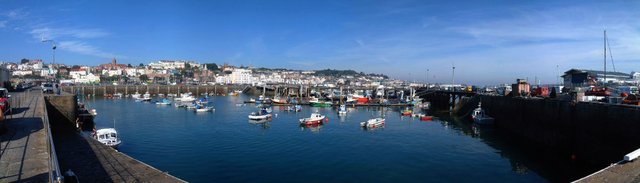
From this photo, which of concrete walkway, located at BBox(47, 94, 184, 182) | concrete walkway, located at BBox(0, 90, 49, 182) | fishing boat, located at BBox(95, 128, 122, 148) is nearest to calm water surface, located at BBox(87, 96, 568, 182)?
fishing boat, located at BBox(95, 128, 122, 148)

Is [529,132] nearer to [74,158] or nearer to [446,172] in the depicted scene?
[446,172]

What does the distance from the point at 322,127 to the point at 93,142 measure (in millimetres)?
24798

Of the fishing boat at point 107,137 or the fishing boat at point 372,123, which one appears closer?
the fishing boat at point 107,137

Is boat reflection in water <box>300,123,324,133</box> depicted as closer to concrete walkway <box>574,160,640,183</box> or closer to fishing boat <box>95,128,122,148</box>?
fishing boat <box>95,128,122,148</box>

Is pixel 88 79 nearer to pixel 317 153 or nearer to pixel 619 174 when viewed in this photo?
pixel 317 153

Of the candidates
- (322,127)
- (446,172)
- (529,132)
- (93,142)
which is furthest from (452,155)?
(93,142)

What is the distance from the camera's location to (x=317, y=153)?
29.7 metres

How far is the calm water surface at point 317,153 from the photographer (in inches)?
920

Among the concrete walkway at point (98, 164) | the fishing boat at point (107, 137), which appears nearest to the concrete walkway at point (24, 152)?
the concrete walkway at point (98, 164)

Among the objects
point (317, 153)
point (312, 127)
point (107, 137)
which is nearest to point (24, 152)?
point (107, 137)

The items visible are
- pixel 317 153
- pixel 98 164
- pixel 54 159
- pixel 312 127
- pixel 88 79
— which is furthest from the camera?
pixel 88 79

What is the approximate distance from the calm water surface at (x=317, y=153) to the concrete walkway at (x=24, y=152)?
6883 mm

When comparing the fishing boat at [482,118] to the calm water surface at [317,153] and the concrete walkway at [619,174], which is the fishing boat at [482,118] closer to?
the calm water surface at [317,153]

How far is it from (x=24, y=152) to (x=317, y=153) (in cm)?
1836
